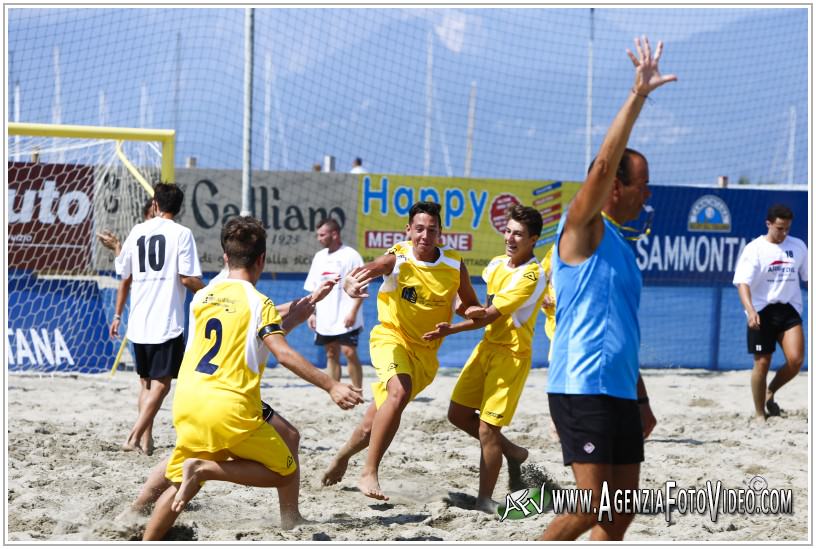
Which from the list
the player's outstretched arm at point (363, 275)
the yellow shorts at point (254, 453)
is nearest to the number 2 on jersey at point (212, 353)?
the yellow shorts at point (254, 453)

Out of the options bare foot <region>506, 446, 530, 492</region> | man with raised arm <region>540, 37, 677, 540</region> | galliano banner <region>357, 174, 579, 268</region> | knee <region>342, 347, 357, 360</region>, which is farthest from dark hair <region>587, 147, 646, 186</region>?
galliano banner <region>357, 174, 579, 268</region>

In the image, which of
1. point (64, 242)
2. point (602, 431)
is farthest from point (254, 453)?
point (64, 242)

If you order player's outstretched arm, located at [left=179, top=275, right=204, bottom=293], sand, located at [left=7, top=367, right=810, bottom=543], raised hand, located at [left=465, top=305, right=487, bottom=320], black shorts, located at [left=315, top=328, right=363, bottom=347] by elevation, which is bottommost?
sand, located at [left=7, top=367, right=810, bottom=543]

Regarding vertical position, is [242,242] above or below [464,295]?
above

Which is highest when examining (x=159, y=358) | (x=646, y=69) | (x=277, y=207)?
(x=646, y=69)

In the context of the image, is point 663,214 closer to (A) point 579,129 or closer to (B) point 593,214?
(A) point 579,129

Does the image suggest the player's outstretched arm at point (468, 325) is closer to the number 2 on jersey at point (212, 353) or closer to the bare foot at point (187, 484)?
the number 2 on jersey at point (212, 353)

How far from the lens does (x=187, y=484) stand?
4.15m

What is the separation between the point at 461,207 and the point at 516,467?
21.0ft

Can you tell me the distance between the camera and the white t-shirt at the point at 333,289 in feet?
32.6

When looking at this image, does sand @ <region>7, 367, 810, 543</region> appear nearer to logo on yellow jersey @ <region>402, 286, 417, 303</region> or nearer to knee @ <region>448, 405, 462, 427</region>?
knee @ <region>448, 405, 462, 427</region>

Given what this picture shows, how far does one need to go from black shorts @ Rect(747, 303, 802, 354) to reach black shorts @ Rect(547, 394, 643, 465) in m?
5.71

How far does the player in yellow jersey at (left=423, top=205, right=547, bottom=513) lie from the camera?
568cm

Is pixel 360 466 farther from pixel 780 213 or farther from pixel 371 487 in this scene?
pixel 780 213
